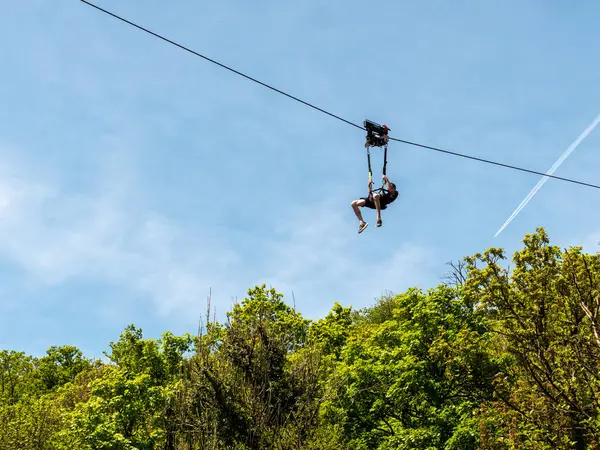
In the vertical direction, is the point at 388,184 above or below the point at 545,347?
above

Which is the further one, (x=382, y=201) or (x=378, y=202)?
(x=382, y=201)

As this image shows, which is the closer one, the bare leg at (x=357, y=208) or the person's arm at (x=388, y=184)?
the person's arm at (x=388, y=184)

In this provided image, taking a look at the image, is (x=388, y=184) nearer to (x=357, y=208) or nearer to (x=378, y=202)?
(x=378, y=202)

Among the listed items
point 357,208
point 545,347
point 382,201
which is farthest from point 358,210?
point 545,347

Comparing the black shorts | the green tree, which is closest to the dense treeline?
the green tree

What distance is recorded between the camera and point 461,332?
22.7 metres

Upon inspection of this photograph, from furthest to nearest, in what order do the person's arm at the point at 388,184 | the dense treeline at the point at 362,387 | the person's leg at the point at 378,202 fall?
the dense treeline at the point at 362,387 → the person's arm at the point at 388,184 → the person's leg at the point at 378,202

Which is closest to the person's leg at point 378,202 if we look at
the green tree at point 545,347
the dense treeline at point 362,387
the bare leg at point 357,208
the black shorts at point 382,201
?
the black shorts at point 382,201

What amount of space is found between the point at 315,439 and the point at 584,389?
9.99 m

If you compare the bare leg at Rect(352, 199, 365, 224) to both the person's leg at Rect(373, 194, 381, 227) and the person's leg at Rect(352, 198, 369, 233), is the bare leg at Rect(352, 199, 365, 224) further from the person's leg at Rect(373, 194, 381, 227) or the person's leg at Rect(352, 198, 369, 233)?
the person's leg at Rect(373, 194, 381, 227)

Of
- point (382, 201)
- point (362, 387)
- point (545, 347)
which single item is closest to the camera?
point (382, 201)

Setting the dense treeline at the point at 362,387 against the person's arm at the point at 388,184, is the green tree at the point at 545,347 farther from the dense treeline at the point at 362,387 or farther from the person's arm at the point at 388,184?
the person's arm at the point at 388,184

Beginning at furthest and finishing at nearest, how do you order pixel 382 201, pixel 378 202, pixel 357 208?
pixel 357 208 < pixel 382 201 < pixel 378 202

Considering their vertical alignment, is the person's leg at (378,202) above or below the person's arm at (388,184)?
below
